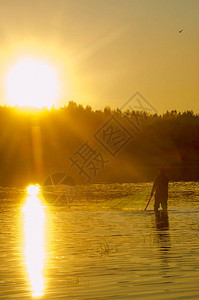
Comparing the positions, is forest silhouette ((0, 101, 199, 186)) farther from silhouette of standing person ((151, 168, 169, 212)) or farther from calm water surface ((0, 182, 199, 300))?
calm water surface ((0, 182, 199, 300))

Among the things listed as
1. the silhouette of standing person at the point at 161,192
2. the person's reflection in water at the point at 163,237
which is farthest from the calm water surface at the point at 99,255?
the silhouette of standing person at the point at 161,192

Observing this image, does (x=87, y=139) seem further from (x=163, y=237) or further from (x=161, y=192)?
(x=163, y=237)

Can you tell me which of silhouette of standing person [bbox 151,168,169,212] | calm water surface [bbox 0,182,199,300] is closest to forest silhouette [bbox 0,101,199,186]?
silhouette of standing person [bbox 151,168,169,212]

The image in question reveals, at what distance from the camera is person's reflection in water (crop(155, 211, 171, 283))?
11.6 meters

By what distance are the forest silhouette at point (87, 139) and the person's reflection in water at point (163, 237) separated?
53825 millimetres

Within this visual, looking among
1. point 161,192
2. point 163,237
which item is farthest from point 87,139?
point 163,237

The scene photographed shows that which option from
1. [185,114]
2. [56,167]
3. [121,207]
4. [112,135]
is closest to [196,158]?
[185,114]

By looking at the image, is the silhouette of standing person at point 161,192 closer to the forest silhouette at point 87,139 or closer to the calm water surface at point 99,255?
the calm water surface at point 99,255

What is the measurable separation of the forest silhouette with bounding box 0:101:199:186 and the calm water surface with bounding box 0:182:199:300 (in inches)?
2155

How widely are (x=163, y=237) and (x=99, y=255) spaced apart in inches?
130

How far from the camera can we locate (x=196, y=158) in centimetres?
9988

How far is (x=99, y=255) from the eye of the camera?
13133 millimetres

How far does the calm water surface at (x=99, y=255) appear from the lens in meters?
9.66

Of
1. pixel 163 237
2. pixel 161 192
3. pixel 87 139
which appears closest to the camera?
pixel 163 237
